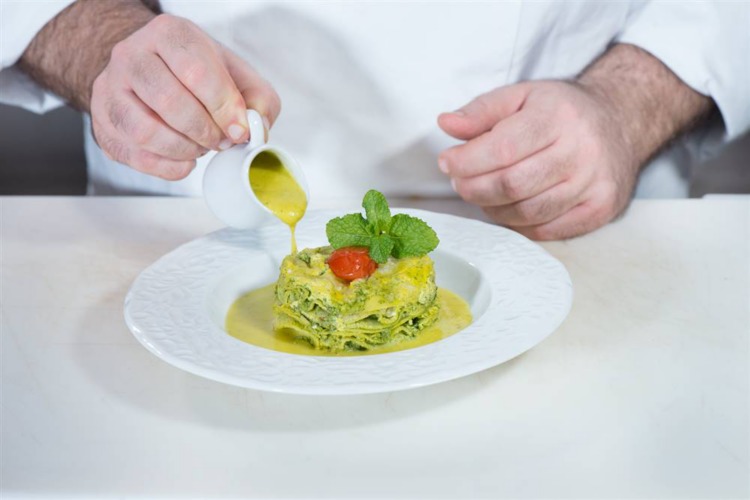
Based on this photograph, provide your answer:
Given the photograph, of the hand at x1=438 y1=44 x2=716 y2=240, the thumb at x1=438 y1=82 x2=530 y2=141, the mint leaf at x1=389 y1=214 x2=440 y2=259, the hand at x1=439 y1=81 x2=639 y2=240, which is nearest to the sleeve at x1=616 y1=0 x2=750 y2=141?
the hand at x1=438 y1=44 x2=716 y2=240

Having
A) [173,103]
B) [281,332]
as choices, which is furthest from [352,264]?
[173,103]

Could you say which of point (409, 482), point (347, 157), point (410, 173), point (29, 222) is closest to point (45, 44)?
point (29, 222)

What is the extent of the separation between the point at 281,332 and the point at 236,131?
0.98 feet

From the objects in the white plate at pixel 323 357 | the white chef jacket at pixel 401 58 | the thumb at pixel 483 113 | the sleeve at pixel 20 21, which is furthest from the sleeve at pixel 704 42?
the sleeve at pixel 20 21

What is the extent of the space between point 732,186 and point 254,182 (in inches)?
89.6

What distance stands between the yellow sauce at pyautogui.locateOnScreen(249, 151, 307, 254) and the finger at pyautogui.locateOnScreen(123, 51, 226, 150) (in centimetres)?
7

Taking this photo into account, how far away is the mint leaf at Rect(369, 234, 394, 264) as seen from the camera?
4.01ft

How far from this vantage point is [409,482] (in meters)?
0.97

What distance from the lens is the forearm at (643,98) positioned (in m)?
1.83

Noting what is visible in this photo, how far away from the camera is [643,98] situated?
1884mm

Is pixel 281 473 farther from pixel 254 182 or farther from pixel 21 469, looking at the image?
pixel 254 182

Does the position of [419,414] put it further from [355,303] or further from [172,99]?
[172,99]

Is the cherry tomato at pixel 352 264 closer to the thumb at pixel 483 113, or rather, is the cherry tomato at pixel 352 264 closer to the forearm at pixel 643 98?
the thumb at pixel 483 113

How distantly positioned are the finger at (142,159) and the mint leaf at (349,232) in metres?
0.34
